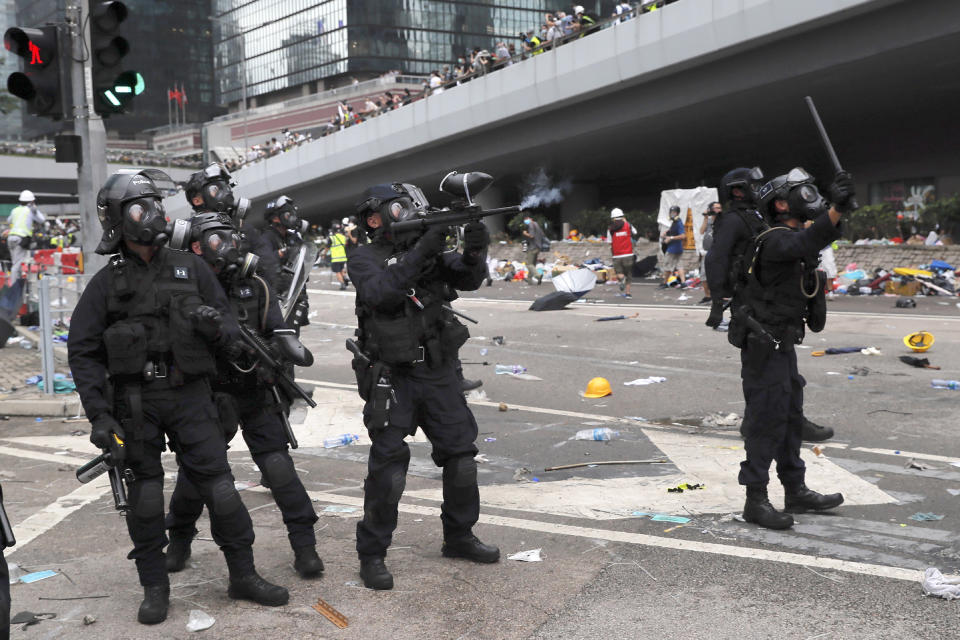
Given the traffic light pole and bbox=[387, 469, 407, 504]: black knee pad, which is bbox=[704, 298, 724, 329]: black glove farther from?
the traffic light pole

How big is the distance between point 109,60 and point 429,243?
5.34 metres

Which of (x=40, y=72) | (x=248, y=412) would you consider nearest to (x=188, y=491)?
(x=248, y=412)

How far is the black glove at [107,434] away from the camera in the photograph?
3.93 metres

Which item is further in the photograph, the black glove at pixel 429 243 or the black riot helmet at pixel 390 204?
the black riot helmet at pixel 390 204

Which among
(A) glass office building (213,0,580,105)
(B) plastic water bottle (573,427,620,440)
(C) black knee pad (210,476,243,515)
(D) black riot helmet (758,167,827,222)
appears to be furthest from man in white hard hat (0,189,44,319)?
(A) glass office building (213,0,580,105)

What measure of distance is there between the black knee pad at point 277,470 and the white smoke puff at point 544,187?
107ft

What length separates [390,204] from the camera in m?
4.59

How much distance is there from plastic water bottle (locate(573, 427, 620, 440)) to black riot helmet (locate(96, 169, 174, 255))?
158 inches

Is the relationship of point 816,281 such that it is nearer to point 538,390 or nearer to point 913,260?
point 538,390

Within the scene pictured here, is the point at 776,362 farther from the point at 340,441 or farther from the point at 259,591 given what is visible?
the point at 340,441

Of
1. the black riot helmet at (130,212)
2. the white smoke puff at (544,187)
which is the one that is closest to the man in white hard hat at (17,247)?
the black riot helmet at (130,212)

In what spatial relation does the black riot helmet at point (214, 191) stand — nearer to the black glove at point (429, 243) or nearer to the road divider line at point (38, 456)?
the road divider line at point (38, 456)

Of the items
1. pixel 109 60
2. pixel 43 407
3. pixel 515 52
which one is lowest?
pixel 43 407

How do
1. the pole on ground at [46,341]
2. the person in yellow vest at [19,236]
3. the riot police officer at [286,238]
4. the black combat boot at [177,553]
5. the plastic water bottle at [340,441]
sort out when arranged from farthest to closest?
the person in yellow vest at [19,236] < the pole on ground at [46,341] < the riot police officer at [286,238] < the plastic water bottle at [340,441] < the black combat boot at [177,553]
